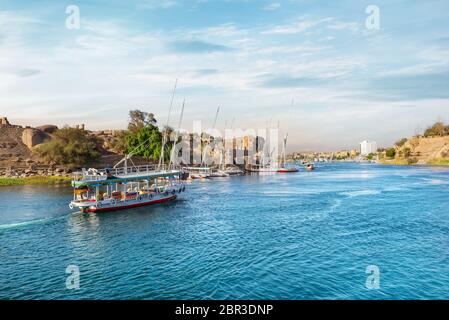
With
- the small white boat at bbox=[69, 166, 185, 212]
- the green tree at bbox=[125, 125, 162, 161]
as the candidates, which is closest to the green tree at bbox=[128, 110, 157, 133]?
the green tree at bbox=[125, 125, 162, 161]

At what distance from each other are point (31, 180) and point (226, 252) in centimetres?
9375

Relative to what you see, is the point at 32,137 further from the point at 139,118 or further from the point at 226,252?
the point at 226,252

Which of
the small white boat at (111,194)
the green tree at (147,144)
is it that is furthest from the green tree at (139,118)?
the small white boat at (111,194)

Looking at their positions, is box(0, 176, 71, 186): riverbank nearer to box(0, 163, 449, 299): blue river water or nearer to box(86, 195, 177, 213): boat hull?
box(0, 163, 449, 299): blue river water

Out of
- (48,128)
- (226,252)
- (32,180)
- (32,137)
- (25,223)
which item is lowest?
(226,252)

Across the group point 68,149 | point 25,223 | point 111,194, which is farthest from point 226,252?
point 68,149

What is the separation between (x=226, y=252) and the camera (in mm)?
35656

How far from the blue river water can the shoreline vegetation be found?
152 ft

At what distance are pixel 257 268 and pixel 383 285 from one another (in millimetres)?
9914

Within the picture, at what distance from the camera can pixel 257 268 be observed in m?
30.8
